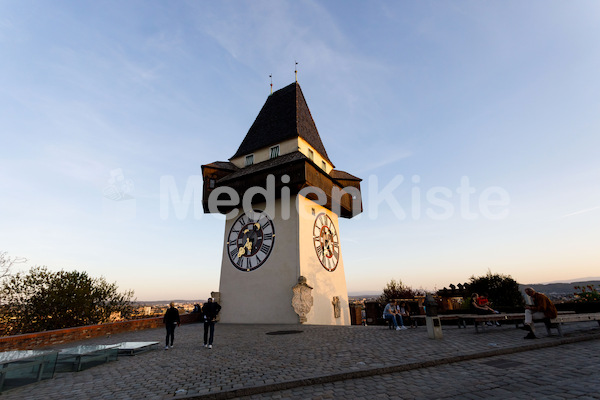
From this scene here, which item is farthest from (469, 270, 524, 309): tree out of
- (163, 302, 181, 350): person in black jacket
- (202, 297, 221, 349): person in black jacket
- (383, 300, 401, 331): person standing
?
(163, 302, 181, 350): person in black jacket

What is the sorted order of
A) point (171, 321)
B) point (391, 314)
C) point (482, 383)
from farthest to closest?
1. point (391, 314)
2. point (171, 321)
3. point (482, 383)

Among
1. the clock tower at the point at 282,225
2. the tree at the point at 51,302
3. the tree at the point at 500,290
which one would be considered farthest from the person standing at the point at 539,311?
the tree at the point at 51,302

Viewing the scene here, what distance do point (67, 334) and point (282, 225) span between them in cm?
1126

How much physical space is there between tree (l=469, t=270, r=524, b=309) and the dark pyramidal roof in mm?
14026

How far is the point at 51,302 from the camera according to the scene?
15727 millimetres

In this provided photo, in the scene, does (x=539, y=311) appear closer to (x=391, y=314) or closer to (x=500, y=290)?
(x=391, y=314)

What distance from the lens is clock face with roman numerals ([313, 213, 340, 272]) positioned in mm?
19250

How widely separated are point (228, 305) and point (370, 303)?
9.39m

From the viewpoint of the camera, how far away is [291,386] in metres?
4.97

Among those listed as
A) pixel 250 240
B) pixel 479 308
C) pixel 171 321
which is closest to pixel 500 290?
pixel 479 308

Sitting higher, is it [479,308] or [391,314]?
[479,308]

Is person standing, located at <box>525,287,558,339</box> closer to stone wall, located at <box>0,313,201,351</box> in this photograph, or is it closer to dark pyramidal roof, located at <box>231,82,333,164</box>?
dark pyramidal roof, located at <box>231,82,333,164</box>

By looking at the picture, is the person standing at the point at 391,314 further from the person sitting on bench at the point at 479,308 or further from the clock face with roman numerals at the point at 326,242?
the clock face with roman numerals at the point at 326,242

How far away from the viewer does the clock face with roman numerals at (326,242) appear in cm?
1925
